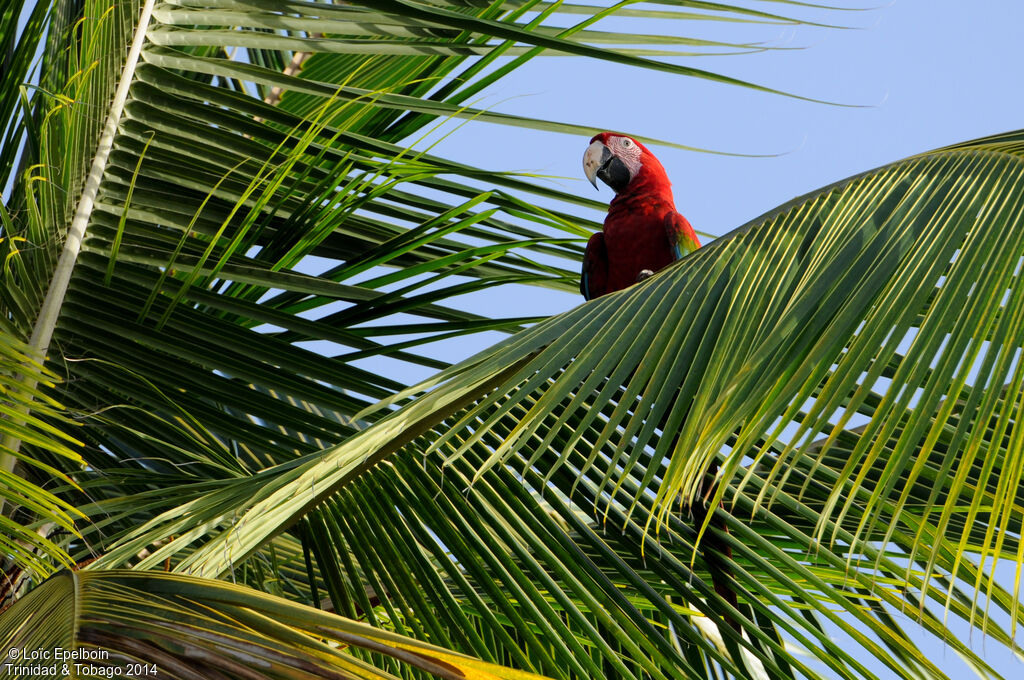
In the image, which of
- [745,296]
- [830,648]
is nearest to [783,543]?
[830,648]

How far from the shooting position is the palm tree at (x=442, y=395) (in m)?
0.76

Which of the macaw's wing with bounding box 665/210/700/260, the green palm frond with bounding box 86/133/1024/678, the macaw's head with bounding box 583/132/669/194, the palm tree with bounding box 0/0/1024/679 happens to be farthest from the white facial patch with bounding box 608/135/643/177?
the green palm frond with bounding box 86/133/1024/678

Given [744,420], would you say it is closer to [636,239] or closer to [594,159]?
[636,239]

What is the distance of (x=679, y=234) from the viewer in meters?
2.12

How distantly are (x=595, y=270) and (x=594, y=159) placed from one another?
57 centimetres

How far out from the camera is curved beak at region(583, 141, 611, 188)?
2.56 m

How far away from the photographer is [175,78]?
1.68m

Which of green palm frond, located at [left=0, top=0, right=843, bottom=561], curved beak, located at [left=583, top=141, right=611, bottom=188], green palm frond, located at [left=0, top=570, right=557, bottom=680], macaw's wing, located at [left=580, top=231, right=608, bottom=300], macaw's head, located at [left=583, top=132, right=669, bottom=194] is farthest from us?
curved beak, located at [left=583, top=141, right=611, bottom=188]

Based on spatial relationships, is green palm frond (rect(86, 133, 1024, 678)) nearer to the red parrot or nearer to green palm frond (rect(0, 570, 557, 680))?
green palm frond (rect(0, 570, 557, 680))

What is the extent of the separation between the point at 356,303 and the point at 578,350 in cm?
77

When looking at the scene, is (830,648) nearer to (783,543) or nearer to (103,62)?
(783,543)

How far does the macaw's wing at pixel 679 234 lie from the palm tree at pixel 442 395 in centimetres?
27

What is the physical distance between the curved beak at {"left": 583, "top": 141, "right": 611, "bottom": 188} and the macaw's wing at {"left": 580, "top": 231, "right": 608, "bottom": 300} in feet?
1.41

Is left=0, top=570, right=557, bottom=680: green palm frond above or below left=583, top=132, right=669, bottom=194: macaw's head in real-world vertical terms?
below
